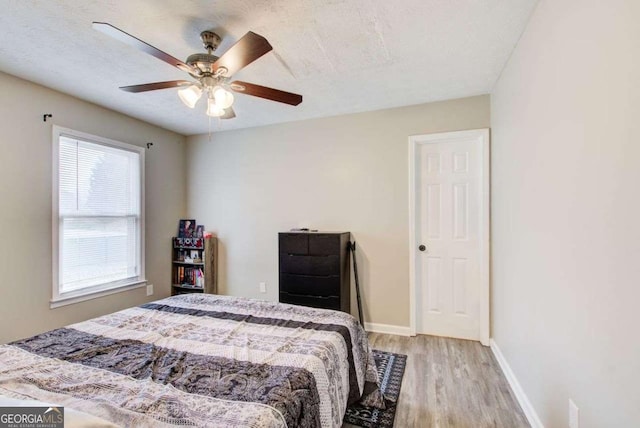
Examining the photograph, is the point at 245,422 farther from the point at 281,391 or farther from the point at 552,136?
the point at 552,136

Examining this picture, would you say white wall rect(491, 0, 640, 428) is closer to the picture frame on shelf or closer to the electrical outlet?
the electrical outlet

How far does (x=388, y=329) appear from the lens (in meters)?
3.25

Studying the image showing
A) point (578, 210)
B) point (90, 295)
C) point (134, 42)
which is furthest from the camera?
point (90, 295)

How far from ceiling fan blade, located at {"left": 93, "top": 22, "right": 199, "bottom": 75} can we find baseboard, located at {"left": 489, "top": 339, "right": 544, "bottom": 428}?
2953 millimetres

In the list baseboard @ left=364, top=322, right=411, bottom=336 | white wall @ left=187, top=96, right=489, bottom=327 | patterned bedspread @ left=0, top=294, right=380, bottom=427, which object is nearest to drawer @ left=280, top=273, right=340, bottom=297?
white wall @ left=187, top=96, right=489, bottom=327

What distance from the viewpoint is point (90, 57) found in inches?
86.5

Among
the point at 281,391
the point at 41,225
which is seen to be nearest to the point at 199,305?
the point at 281,391

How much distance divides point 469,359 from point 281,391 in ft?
7.28

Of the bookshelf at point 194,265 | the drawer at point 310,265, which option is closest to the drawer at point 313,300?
the drawer at point 310,265

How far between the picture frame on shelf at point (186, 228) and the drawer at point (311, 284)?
5.86ft

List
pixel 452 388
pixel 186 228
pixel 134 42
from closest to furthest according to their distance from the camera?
1. pixel 134 42
2. pixel 452 388
3. pixel 186 228

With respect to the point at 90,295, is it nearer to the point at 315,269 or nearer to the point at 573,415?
the point at 315,269

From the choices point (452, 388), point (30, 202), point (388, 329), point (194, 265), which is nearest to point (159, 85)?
point (30, 202)

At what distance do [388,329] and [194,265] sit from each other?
2.71 m
